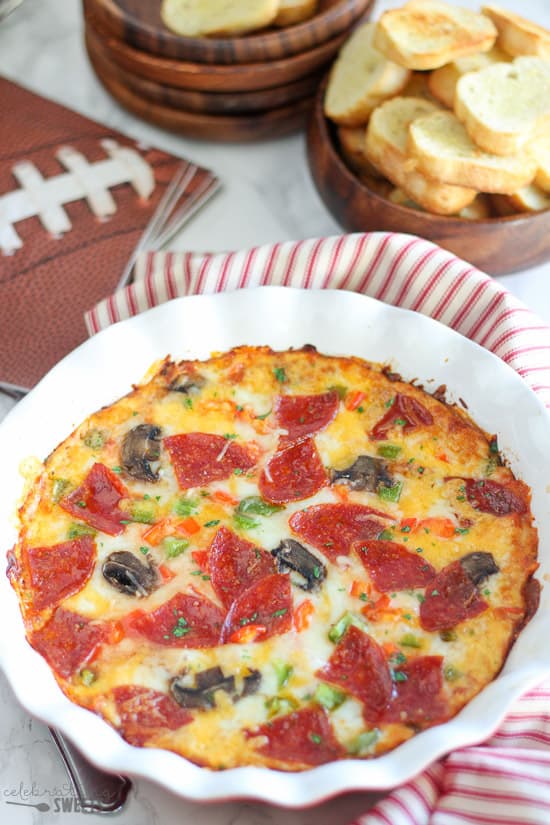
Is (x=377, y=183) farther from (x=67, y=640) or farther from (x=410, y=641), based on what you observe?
(x=67, y=640)

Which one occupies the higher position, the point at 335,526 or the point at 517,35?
the point at 517,35

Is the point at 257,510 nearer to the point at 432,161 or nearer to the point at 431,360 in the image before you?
the point at 431,360

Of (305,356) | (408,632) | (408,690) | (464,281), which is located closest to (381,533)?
(408,632)

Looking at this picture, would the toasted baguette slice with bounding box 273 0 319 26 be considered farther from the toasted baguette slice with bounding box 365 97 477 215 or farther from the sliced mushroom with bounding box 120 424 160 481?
the sliced mushroom with bounding box 120 424 160 481

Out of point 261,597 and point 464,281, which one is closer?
point 261,597

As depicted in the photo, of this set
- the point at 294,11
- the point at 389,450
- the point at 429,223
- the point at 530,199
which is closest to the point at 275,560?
the point at 389,450

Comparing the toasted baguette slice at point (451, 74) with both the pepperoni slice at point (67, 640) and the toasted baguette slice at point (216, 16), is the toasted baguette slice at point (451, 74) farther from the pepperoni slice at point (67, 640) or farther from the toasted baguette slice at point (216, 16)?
the pepperoni slice at point (67, 640)
